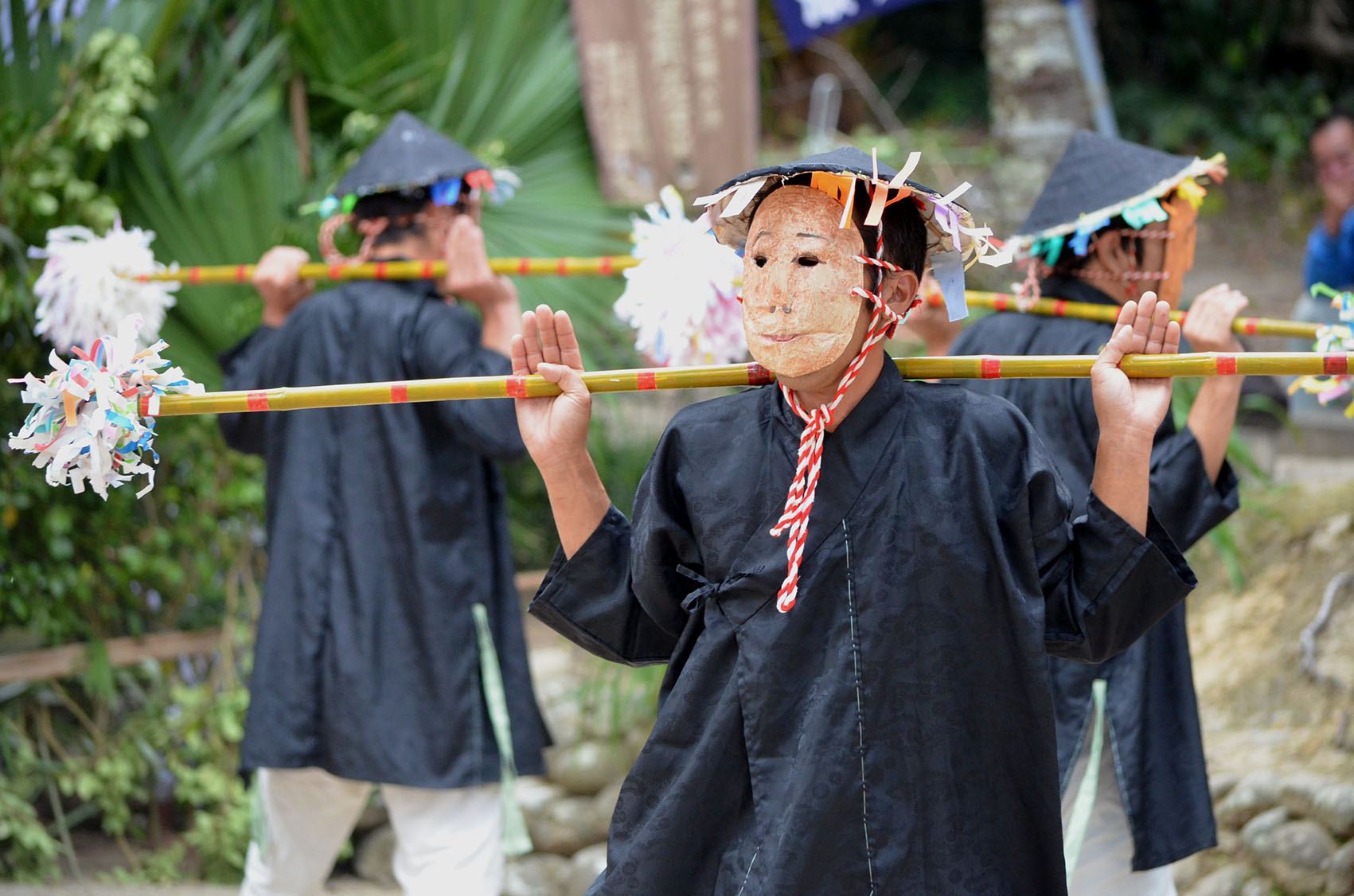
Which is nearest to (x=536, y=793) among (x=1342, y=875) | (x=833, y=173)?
(x=1342, y=875)

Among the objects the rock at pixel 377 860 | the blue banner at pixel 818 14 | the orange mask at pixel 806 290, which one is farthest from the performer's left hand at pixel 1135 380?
the blue banner at pixel 818 14

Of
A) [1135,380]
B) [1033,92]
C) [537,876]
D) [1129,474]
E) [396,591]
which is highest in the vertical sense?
[1033,92]

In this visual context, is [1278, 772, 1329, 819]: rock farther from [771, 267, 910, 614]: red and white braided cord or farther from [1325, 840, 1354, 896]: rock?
[771, 267, 910, 614]: red and white braided cord

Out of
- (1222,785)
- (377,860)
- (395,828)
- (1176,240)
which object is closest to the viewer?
(1176,240)

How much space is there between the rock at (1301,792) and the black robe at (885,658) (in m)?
2.18

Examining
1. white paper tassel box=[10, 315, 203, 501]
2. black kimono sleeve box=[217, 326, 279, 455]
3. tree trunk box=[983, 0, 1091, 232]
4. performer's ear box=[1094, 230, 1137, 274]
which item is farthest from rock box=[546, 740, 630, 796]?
tree trunk box=[983, 0, 1091, 232]

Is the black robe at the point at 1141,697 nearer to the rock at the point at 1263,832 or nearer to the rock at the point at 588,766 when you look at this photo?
the rock at the point at 1263,832

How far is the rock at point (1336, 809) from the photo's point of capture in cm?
372

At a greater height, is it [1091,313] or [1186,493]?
[1091,313]

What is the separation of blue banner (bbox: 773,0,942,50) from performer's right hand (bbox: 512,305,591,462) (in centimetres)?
A: 509

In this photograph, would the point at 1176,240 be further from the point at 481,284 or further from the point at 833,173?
the point at 481,284

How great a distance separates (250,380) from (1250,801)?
2.93m

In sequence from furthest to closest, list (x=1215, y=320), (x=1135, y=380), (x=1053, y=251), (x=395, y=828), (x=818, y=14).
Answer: (x=818, y=14) → (x=395, y=828) → (x=1053, y=251) → (x=1215, y=320) → (x=1135, y=380)

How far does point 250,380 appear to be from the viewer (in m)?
3.56
